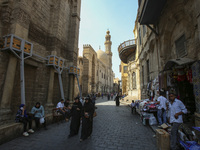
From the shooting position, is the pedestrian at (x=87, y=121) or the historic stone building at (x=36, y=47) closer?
the pedestrian at (x=87, y=121)

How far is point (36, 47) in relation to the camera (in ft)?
25.7

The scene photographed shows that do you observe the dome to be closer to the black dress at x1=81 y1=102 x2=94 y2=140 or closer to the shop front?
the shop front

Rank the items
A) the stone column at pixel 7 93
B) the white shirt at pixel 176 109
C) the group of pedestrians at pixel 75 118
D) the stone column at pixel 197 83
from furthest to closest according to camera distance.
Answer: the stone column at pixel 7 93 → the group of pedestrians at pixel 75 118 → the stone column at pixel 197 83 → the white shirt at pixel 176 109

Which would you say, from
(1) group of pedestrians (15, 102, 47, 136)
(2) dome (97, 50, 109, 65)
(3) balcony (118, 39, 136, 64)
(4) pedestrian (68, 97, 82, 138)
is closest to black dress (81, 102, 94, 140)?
(4) pedestrian (68, 97, 82, 138)

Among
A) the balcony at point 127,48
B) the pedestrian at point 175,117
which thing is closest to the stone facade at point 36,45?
the pedestrian at point 175,117

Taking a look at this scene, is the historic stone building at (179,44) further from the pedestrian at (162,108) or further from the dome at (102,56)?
the dome at (102,56)

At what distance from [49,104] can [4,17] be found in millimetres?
5869

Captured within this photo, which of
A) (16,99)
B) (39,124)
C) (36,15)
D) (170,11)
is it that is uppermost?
(36,15)

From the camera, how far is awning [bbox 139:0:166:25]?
20.6ft

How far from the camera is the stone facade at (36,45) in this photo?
5.46 m

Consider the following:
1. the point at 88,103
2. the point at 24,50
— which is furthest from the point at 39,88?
the point at 88,103

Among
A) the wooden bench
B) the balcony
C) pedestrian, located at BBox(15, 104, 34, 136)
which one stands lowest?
the wooden bench

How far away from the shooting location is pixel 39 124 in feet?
16.5

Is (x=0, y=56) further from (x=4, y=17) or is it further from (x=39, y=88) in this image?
(x=39, y=88)
